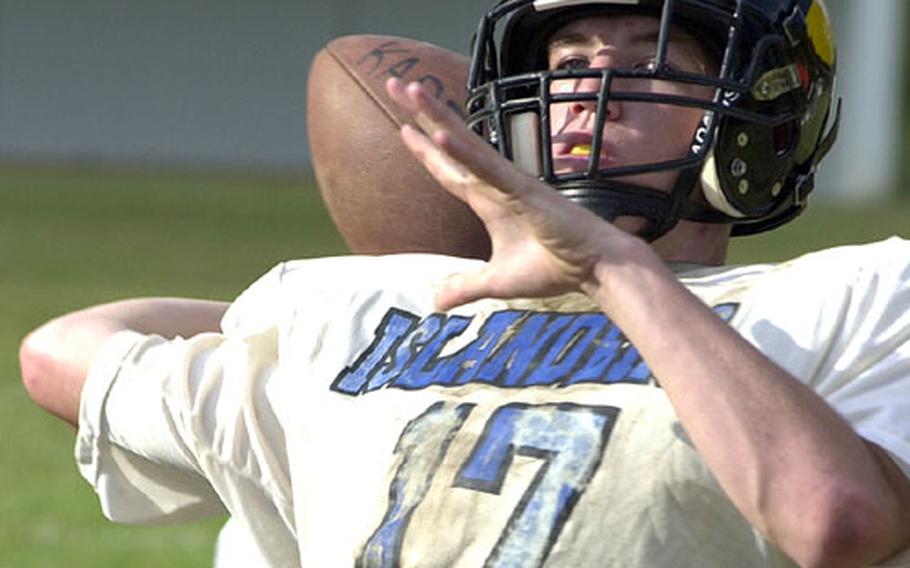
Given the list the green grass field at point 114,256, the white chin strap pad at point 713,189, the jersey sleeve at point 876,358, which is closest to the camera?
the jersey sleeve at point 876,358

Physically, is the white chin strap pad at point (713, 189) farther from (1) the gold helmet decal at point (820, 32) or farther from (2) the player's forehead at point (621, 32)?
(1) the gold helmet decal at point (820, 32)

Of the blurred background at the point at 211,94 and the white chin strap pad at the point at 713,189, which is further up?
the white chin strap pad at the point at 713,189

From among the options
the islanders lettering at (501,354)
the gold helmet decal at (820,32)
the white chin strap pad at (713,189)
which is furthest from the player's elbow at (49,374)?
the gold helmet decal at (820,32)

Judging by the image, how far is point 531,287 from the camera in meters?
2.40

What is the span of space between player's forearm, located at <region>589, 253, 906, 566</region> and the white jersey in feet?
0.37

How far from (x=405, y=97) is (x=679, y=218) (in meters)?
0.70

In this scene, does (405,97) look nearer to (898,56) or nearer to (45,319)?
(45,319)

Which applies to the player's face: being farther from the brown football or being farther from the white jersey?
the brown football

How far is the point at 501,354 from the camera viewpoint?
2.77m

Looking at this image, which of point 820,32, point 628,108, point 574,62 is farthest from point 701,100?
point 820,32

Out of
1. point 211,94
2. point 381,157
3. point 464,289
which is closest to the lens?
point 464,289

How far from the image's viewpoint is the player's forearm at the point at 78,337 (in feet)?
10.5

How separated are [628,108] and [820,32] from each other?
40 cm

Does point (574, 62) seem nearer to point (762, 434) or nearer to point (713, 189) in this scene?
point (713, 189)
